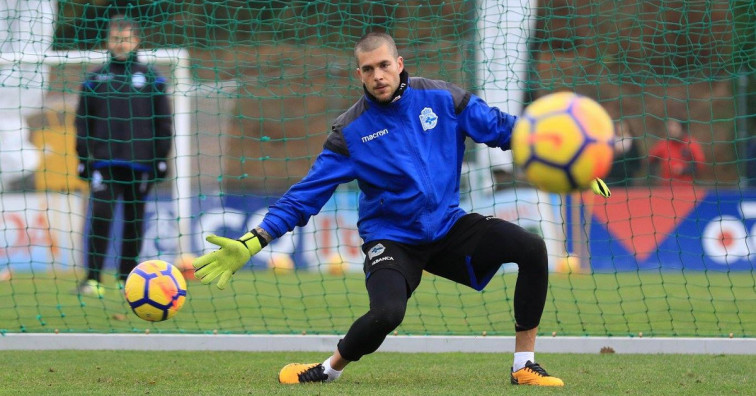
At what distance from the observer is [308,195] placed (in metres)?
5.04

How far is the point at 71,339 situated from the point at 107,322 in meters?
0.99

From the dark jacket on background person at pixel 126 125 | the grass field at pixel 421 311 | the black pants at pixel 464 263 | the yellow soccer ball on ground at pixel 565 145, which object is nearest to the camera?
the yellow soccer ball on ground at pixel 565 145

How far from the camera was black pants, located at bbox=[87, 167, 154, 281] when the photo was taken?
28.7 ft

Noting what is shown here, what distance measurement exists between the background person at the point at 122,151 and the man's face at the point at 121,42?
21 cm

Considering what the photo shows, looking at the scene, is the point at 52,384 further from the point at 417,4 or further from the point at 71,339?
the point at 417,4

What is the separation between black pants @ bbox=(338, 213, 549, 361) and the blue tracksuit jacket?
0.07 meters

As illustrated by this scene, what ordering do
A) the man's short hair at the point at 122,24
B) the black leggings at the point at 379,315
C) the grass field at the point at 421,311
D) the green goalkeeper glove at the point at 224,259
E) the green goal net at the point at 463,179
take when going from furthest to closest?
1. the man's short hair at the point at 122,24
2. the green goal net at the point at 463,179
3. the grass field at the point at 421,311
4. the black leggings at the point at 379,315
5. the green goalkeeper glove at the point at 224,259

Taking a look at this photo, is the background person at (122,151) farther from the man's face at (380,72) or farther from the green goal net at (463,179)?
the man's face at (380,72)

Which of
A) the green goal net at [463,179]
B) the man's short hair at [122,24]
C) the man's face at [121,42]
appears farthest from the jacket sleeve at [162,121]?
the man's short hair at [122,24]

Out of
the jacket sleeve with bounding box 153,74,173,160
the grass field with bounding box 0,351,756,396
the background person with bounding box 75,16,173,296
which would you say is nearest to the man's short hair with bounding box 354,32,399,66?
the grass field with bounding box 0,351,756,396

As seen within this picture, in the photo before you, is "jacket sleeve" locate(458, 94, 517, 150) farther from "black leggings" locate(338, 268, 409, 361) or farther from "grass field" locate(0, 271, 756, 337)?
"grass field" locate(0, 271, 756, 337)

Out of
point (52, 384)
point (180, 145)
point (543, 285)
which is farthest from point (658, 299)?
point (180, 145)

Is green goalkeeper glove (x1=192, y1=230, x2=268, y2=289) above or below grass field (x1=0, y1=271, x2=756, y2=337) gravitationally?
above

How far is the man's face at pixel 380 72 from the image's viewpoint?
200 inches
